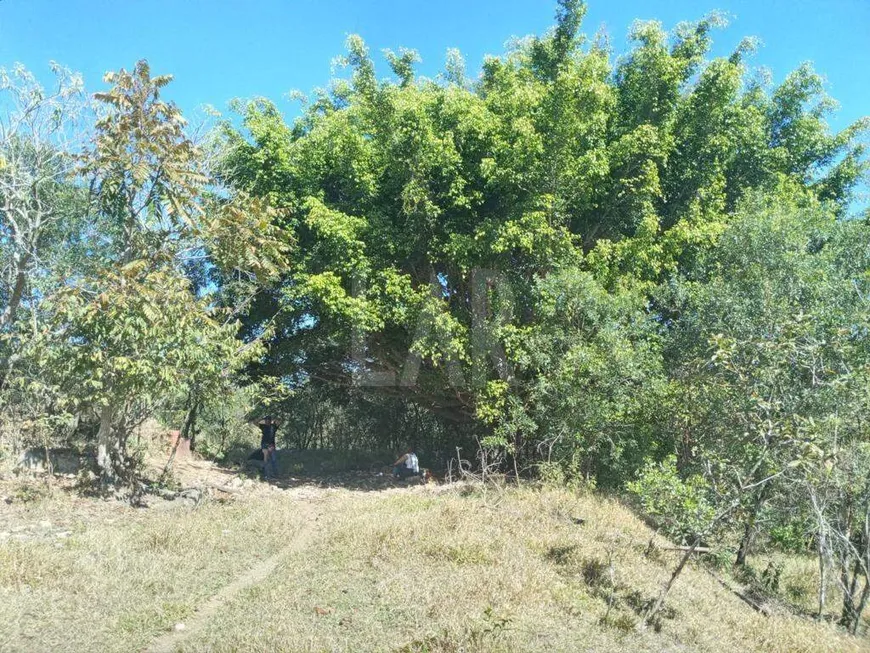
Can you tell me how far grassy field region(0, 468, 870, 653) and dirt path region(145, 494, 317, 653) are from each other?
2 cm

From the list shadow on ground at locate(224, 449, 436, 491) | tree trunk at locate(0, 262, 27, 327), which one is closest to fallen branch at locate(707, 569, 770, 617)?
shadow on ground at locate(224, 449, 436, 491)

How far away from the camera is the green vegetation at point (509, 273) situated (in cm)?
841

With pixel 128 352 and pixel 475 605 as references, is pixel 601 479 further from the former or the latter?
pixel 128 352

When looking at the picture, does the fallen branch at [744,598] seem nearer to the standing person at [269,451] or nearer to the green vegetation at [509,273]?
the green vegetation at [509,273]

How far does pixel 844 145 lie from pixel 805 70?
1.93m

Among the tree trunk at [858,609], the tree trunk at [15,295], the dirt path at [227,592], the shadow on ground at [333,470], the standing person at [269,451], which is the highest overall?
the tree trunk at [15,295]

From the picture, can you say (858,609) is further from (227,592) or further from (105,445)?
(105,445)

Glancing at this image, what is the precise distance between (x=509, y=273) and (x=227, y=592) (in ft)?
26.7

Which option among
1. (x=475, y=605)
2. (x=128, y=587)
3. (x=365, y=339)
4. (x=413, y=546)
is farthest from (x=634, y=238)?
(x=128, y=587)

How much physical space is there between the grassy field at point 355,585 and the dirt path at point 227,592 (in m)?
0.02

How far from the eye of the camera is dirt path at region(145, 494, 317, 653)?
4.90 m

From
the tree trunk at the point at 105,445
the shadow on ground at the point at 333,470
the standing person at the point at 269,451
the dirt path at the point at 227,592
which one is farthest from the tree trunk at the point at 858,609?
the standing person at the point at 269,451

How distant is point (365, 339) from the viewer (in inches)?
549

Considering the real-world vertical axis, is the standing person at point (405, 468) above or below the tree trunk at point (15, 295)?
below
